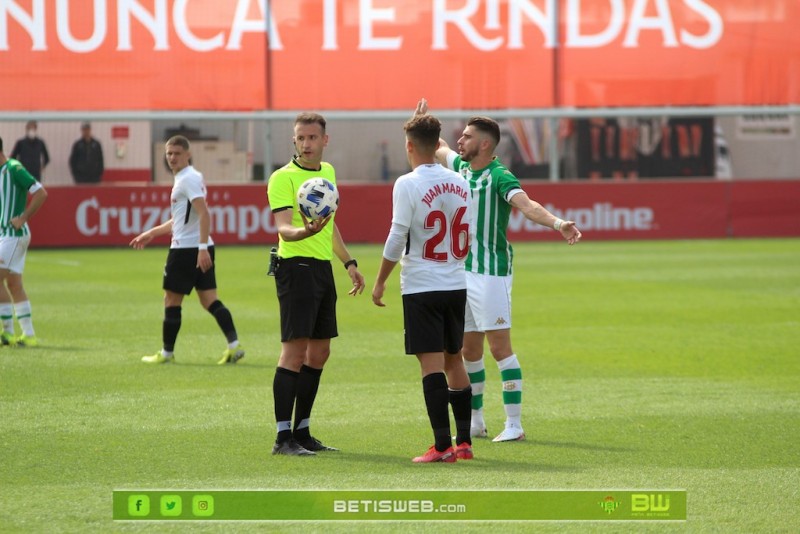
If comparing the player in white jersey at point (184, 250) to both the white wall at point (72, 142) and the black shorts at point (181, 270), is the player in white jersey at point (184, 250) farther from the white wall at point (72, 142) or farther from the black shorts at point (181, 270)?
the white wall at point (72, 142)

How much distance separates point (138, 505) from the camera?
6.06 m

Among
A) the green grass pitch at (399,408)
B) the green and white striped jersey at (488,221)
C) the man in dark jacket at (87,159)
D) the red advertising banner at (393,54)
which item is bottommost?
the green grass pitch at (399,408)

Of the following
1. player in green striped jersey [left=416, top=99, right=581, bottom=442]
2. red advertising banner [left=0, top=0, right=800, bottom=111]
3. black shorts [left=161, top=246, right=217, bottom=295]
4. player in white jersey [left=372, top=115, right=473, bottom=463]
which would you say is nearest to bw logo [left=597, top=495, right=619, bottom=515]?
player in white jersey [left=372, top=115, right=473, bottom=463]

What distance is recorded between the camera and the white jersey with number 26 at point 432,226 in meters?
7.17

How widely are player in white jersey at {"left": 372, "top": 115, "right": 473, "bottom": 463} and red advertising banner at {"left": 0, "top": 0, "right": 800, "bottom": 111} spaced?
2159 centimetres

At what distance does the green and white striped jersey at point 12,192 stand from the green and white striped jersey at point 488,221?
19.7 feet

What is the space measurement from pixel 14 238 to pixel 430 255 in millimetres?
6838

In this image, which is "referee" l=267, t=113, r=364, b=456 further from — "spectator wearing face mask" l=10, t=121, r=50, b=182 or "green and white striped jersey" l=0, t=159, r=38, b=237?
"spectator wearing face mask" l=10, t=121, r=50, b=182

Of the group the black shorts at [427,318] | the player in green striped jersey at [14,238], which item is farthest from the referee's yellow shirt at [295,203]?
the player in green striped jersey at [14,238]

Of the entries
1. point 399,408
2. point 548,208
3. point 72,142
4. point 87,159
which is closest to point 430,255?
point 399,408

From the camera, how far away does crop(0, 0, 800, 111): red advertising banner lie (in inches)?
1107

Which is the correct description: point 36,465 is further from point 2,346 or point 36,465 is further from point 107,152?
point 107,152

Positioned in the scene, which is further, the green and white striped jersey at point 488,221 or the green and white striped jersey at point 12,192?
the green and white striped jersey at point 12,192

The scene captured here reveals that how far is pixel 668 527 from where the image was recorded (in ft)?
19.1
